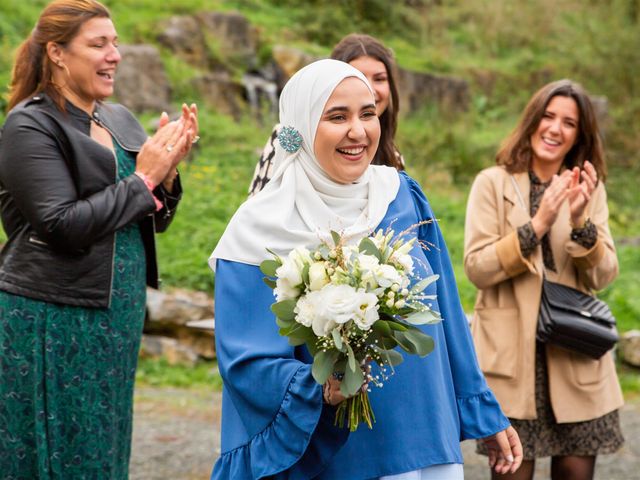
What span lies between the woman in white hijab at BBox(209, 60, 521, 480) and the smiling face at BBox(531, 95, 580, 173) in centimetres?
181

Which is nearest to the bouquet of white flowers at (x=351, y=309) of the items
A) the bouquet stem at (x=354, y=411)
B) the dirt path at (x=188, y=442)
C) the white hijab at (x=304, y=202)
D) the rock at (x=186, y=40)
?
the bouquet stem at (x=354, y=411)

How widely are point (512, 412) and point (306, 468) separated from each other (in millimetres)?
1980

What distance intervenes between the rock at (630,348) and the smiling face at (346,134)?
6.15 m

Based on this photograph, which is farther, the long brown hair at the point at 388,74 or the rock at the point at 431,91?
the rock at the point at 431,91

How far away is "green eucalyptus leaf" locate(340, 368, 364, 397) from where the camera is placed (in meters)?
2.61

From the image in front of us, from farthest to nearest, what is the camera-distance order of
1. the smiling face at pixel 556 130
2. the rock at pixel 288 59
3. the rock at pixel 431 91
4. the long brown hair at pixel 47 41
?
1. the rock at pixel 431 91
2. the rock at pixel 288 59
3. the smiling face at pixel 556 130
4. the long brown hair at pixel 47 41

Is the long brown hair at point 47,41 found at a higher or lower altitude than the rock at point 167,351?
higher

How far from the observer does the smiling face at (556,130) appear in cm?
488

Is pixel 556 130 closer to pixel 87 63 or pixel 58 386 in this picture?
pixel 87 63

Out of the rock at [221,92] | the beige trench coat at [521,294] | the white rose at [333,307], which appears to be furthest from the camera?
the rock at [221,92]

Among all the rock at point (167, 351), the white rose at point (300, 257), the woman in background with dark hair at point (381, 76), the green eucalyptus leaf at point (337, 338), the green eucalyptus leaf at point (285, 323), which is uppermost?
the woman in background with dark hair at point (381, 76)

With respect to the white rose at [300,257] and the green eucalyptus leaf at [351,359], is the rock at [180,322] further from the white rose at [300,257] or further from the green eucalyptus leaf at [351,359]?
the green eucalyptus leaf at [351,359]

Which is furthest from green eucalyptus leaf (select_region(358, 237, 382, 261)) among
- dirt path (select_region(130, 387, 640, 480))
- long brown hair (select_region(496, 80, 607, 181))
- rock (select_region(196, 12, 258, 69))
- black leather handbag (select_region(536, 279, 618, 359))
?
rock (select_region(196, 12, 258, 69))

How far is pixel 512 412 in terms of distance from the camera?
4656 millimetres
